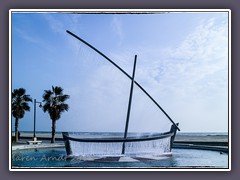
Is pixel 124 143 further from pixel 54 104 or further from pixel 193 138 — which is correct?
pixel 54 104

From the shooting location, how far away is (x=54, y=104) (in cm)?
641

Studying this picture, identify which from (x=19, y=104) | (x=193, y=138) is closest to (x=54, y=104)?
(x=19, y=104)

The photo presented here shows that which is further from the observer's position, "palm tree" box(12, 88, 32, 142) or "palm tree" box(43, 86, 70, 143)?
"palm tree" box(43, 86, 70, 143)

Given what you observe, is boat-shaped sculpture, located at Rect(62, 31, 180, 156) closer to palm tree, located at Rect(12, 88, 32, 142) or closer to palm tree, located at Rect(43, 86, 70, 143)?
palm tree, located at Rect(43, 86, 70, 143)

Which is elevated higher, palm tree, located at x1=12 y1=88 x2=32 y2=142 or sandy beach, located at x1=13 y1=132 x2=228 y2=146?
palm tree, located at x1=12 y1=88 x2=32 y2=142

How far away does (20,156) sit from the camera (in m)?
6.45

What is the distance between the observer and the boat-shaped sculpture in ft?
21.9

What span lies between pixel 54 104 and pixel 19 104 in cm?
50

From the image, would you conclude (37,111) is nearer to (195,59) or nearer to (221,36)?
(195,59)

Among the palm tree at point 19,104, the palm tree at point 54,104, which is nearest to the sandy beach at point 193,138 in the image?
the palm tree at point 54,104

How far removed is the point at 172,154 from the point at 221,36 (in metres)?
1.93

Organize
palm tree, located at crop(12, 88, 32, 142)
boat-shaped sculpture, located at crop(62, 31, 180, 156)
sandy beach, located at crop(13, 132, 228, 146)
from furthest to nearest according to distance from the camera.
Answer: boat-shaped sculpture, located at crop(62, 31, 180, 156)
sandy beach, located at crop(13, 132, 228, 146)
palm tree, located at crop(12, 88, 32, 142)

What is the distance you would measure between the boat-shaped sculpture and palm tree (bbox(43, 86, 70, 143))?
1.00 feet

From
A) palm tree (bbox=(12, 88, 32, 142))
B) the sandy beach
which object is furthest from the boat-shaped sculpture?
palm tree (bbox=(12, 88, 32, 142))
